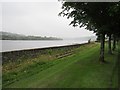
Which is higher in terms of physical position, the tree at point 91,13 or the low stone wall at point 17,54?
the tree at point 91,13

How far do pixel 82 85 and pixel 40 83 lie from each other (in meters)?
2.18

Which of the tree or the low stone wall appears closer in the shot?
the tree

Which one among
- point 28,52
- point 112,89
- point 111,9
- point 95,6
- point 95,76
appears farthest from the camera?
point 28,52

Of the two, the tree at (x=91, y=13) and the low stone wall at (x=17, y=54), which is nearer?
the tree at (x=91, y=13)

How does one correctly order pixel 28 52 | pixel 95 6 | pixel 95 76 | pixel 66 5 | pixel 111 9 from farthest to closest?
pixel 28 52, pixel 66 5, pixel 95 6, pixel 111 9, pixel 95 76

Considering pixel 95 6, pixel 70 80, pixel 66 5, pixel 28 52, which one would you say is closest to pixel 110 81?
pixel 70 80

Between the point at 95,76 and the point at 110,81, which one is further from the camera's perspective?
the point at 95,76

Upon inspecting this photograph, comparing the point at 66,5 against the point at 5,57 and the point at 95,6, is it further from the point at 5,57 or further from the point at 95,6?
the point at 5,57

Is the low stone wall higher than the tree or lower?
lower

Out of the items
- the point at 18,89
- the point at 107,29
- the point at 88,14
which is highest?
the point at 88,14

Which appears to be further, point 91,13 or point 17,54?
point 17,54

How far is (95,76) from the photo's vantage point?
12.8 meters

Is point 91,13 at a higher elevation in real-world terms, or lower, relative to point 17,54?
higher

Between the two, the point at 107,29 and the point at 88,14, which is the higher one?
the point at 88,14
